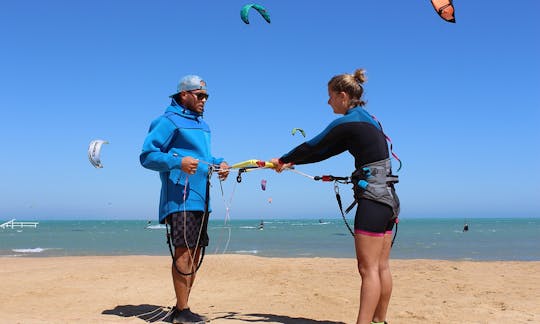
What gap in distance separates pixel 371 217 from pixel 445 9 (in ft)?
11.0

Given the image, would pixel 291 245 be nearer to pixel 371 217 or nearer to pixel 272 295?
pixel 272 295

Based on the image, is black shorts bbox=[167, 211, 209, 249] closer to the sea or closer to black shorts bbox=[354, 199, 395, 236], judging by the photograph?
the sea

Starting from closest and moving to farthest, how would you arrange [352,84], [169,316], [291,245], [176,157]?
[352,84], [176,157], [169,316], [291,245]

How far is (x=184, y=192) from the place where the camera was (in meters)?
4.44

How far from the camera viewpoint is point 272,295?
6457 mm

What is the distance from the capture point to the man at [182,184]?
442cm

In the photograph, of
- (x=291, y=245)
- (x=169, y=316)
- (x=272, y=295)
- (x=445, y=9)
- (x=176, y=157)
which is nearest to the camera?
(x=176, y=157)

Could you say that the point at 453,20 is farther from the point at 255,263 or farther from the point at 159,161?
the point at 255,263

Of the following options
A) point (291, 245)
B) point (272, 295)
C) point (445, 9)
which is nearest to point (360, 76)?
point (445, 9)

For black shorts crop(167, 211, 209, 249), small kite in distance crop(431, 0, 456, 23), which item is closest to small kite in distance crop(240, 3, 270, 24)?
small kite in distance crop(431, 0, 456, 23)

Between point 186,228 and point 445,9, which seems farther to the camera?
point 445,9

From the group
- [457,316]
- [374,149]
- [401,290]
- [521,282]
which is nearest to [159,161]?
[374,149]

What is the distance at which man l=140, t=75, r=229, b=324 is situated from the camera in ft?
14.5

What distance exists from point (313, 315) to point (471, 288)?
123 inches
